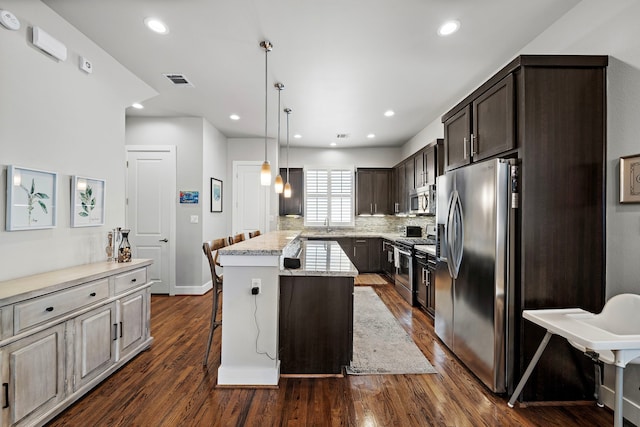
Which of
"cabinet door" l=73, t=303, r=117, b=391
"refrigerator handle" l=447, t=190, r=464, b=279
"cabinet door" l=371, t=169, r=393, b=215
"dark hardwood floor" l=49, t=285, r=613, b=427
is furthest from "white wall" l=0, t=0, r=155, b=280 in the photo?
"cabinet door" l=371, t=169, r=393, b=215

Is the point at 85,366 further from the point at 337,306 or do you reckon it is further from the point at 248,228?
the point at 248,228

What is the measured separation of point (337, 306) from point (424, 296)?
202cm

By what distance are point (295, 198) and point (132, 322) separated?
4414mm

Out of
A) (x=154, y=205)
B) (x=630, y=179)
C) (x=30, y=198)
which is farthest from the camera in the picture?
(x=154, y=205)

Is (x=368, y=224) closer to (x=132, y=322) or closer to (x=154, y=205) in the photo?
(x=154, y=205)

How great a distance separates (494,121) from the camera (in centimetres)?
232

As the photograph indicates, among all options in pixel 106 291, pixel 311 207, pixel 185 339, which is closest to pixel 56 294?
pixel 106 291

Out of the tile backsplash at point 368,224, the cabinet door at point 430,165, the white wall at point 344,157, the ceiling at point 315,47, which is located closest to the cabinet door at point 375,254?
the tile backsplash at point 368,224

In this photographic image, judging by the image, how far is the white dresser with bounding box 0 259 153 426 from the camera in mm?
1631

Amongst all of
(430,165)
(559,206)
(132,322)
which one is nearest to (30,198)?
(132,322)

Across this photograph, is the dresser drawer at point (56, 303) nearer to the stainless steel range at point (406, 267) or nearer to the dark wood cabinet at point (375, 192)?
the stainless steel range at point (406, 267)

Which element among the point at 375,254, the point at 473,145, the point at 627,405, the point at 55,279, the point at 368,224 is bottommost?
the point at 627,405

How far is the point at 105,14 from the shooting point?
2.34 meters

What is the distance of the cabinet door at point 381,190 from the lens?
22.0 feet
